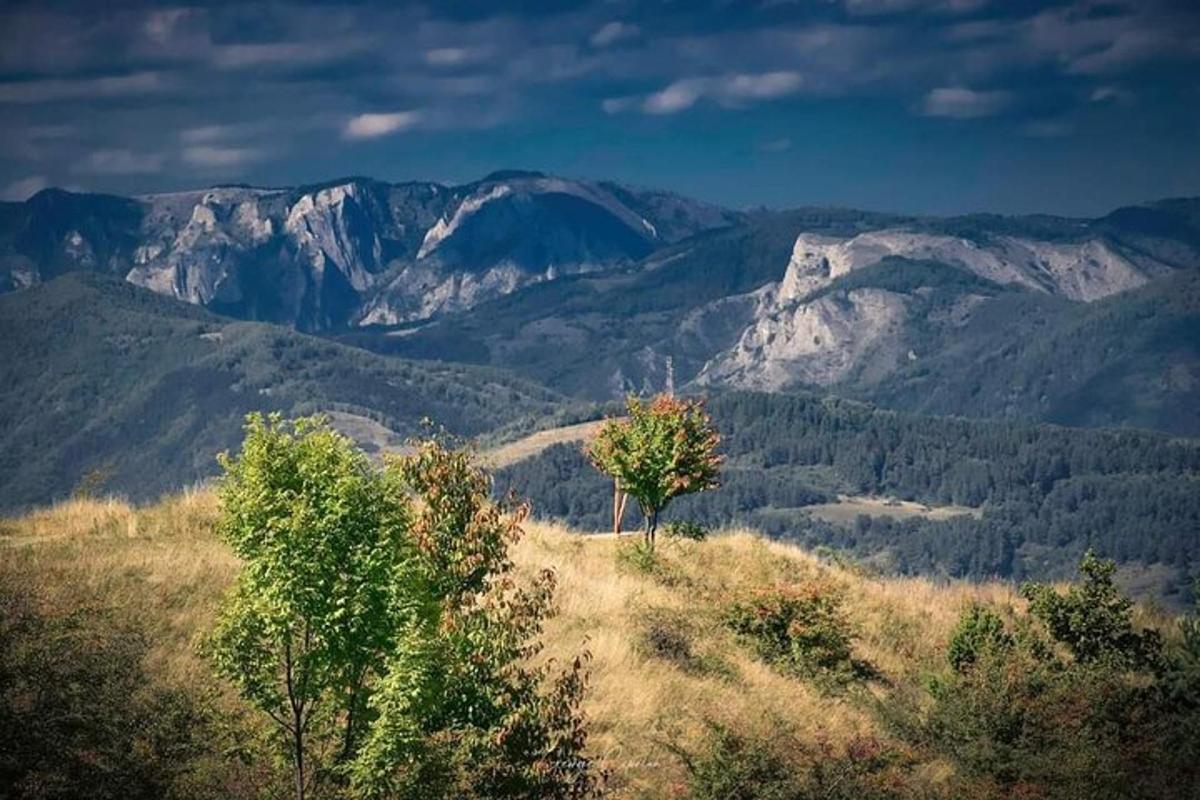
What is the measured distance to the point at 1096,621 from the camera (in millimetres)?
40094

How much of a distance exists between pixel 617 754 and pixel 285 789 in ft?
27.3

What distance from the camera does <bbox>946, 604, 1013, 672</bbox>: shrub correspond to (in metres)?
38.3

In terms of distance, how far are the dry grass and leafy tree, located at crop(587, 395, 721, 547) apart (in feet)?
8.64

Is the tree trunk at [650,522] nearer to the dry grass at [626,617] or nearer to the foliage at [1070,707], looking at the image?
the dry grass at [626,617]

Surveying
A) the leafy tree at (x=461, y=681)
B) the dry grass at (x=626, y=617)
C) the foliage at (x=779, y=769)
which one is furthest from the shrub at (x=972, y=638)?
the leafy tree at (x=461, y=681)

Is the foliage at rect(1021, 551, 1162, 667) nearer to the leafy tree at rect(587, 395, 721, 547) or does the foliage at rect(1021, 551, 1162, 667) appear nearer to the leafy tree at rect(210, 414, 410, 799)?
the leafy tree at rect(587, 395, 721, 547)

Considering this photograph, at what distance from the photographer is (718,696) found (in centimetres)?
3425

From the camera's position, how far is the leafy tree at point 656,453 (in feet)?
150

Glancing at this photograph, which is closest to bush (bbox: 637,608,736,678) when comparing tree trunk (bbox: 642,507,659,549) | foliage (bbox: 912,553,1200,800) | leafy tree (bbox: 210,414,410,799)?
foliage (bbox: 912,553,1200,800)

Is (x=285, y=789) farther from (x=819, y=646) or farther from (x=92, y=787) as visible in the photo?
(x=819, y=646)

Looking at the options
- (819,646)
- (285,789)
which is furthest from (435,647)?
(819,646)

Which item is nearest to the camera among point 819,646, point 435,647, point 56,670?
point 435,647

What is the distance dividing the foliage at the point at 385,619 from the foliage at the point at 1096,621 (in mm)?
22854

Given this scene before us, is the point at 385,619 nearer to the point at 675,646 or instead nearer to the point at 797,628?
the point at 675,646
